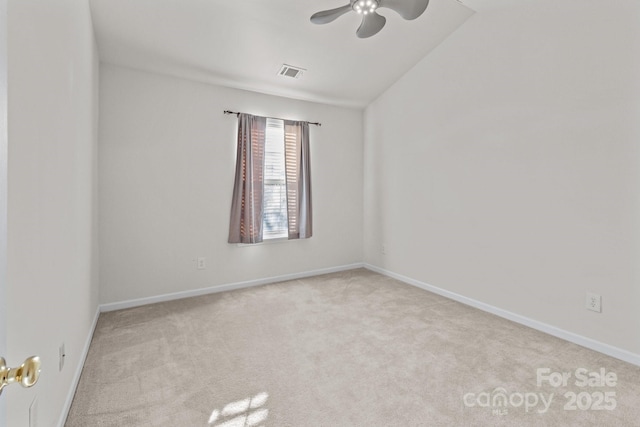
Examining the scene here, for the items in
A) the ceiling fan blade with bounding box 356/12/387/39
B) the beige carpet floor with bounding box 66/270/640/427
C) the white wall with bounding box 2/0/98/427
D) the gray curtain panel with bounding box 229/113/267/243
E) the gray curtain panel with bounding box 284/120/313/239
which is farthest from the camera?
the gray curtain panel with bounding box 284/120/313/239

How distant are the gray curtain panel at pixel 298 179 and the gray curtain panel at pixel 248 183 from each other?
40 centimetres

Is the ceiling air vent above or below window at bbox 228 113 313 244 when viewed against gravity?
above

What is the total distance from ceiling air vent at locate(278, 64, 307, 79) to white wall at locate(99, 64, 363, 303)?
0.49 m

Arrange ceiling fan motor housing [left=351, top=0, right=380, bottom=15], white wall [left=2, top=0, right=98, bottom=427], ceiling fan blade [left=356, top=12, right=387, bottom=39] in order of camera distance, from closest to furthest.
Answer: white wall [left=2, top=0, right=98, bottom=427]
ceiling fan motor housing [left=351, top=0, right=380, bottom=15]
ceiling fan blade [left=356, top=12, right=387, bottom=39]

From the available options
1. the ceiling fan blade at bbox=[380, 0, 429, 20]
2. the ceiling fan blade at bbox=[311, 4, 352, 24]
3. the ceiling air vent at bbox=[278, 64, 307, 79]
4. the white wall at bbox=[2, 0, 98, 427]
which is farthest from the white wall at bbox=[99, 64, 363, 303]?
the ceiling fan blade at bbox=[380, 0, 429, 20]

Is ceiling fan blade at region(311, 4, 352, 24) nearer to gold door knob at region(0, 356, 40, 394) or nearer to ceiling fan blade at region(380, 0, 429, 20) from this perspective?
ceiling fan blade at region(380, 0, 429, 20)

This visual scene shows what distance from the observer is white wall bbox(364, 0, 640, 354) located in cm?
216

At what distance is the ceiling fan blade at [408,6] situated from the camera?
7.13ft

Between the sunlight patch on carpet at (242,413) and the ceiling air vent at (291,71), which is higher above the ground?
the ceiling air vent at (291,71)

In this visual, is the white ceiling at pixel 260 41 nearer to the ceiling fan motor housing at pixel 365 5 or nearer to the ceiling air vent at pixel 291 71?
the ceiling air vent at pixel 291 71

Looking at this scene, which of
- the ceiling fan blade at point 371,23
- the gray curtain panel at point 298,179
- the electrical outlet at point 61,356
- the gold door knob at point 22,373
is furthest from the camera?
the gray curtain panel at point 298,179

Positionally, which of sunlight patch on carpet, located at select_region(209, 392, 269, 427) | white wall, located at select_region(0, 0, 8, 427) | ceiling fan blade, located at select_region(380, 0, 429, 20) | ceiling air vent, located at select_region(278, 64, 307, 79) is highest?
ceiling air vent, located at select_region(278, 64, 307, 79)

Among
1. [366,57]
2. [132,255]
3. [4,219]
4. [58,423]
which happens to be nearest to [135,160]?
[132,255]

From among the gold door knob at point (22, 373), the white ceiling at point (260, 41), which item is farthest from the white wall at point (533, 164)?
the gold door knob at point (22, 373)
